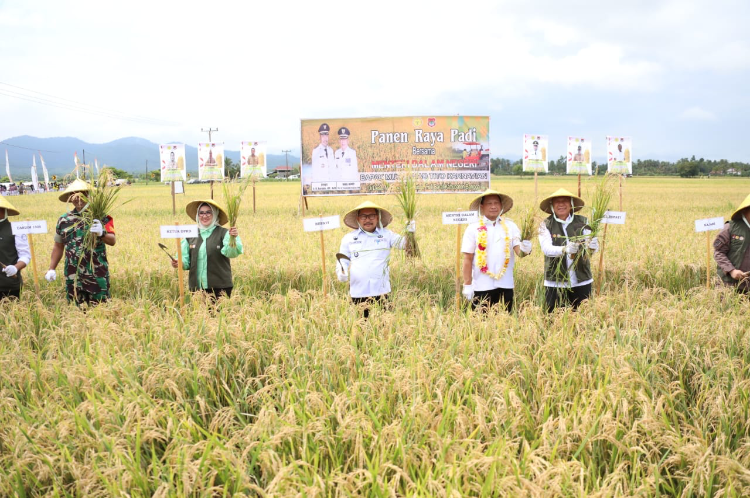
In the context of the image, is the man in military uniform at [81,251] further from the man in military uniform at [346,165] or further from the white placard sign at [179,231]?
the man in military uniform at [346,165]

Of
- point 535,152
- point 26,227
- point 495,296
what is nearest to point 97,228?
point 26,227

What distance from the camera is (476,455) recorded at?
2350 millimetres

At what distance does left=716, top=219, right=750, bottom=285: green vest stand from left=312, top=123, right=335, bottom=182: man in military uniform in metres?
13.3

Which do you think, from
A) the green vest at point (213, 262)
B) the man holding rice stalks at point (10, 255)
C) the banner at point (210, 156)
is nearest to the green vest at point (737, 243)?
the green vest at point (213, 262)

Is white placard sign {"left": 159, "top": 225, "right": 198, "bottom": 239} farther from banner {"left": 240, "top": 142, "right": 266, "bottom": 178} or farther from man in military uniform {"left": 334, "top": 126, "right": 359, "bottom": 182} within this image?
banner {"left": 240, "top": 142, "right": 266, "bottom": 178}

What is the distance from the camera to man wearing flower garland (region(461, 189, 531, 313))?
16.9ft

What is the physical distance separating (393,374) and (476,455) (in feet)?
2.45

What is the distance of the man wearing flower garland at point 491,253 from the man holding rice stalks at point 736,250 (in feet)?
Answer: 7.08

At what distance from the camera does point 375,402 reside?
279 cm

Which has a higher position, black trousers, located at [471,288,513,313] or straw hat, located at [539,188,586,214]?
straw hat, located at [539,188,586,214]

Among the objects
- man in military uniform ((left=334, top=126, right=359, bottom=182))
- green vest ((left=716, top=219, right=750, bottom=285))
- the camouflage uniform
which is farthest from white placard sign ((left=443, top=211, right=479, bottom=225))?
man in military uniform ((left=334, top=126, right=359, bottom=182))

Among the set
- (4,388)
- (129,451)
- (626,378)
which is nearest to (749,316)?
(626,378)

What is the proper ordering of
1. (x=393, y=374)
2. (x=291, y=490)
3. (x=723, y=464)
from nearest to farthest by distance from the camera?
(x=291, y=490)
(x=723, y=464)
(x=393, y=374)

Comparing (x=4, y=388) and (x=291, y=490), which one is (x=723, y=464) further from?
(x=4, y=388)
